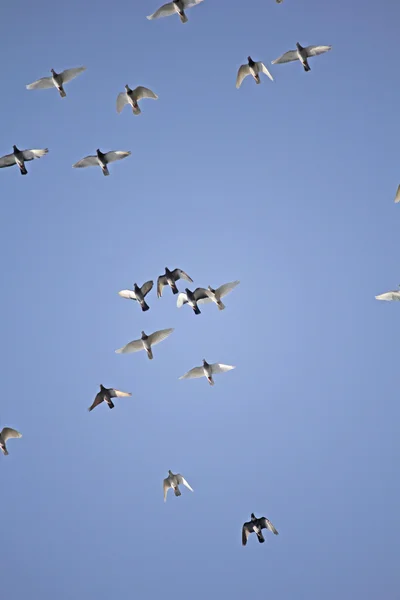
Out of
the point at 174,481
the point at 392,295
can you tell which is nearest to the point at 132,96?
the point at 392,295

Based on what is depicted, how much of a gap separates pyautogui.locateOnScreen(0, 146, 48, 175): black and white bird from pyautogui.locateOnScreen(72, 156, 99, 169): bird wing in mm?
1288

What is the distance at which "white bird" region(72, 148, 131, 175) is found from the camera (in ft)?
104

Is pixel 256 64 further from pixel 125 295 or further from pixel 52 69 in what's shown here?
pixel 125 295

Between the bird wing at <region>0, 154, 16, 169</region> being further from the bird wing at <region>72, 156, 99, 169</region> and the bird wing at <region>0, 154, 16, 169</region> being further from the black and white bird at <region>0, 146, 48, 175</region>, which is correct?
the bird wing at <region>72, 156, 99, 169</region>

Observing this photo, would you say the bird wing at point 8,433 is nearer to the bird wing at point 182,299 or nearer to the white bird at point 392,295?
the bird wing at point 182,299

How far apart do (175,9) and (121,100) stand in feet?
10.9

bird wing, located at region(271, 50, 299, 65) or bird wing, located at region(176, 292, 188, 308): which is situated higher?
bird wing, located at region(271, 50, 299, 65)

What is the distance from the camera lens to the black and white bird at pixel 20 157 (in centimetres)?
3127

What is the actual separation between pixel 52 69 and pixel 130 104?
8.90 feet

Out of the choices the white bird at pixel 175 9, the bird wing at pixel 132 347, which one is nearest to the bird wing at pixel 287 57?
the white bird at pixel 175 9

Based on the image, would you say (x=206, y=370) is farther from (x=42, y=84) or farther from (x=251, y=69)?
(x=42, y=84)

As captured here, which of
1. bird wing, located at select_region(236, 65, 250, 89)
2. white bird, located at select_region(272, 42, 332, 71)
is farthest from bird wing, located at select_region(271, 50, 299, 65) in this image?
bird wing, located at select_region(236, 65, 250, 89)

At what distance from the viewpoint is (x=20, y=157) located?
31.4 metres

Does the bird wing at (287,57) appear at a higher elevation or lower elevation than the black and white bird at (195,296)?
higher
